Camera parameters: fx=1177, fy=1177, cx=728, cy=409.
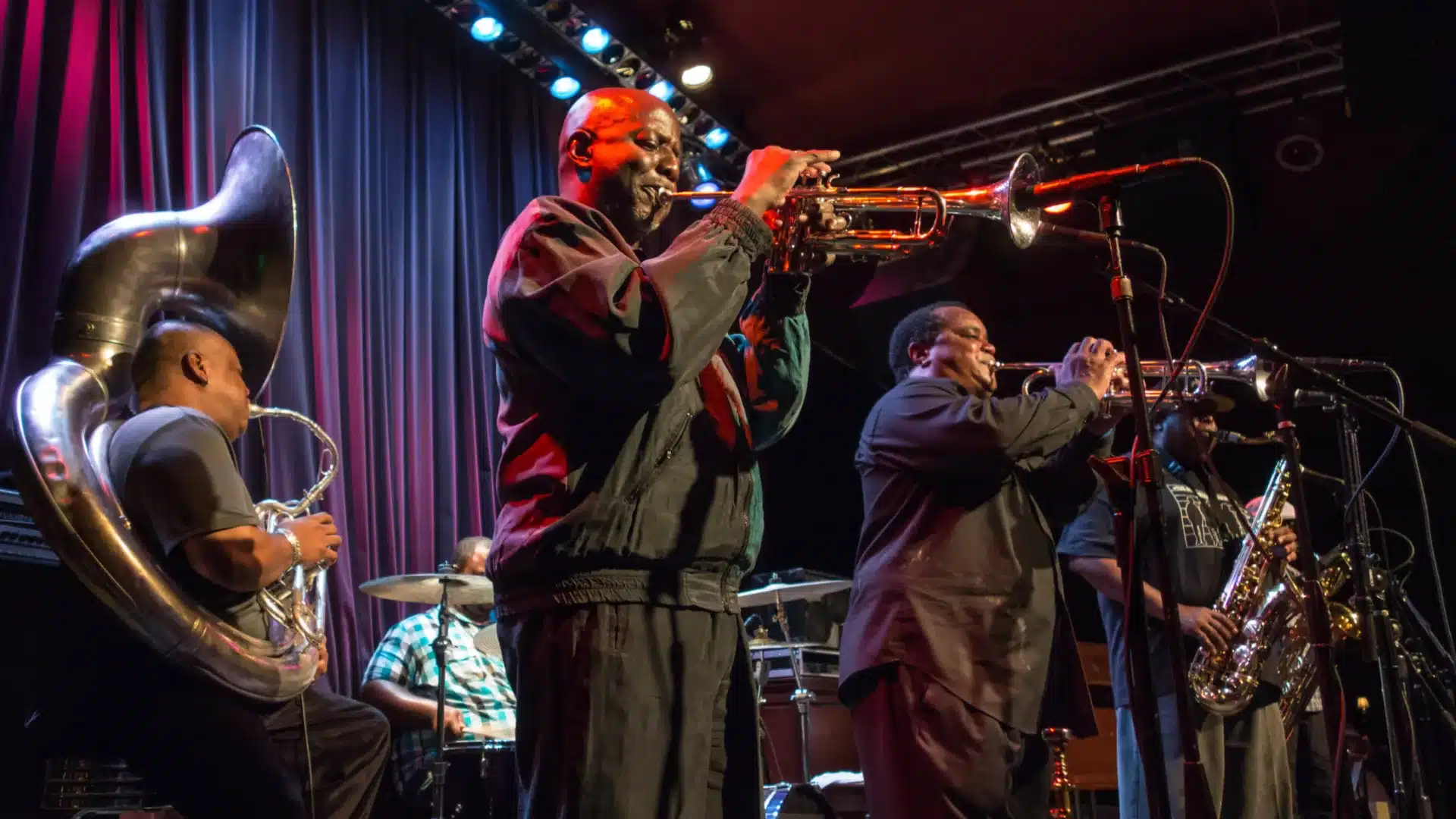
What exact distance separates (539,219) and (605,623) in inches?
30.1

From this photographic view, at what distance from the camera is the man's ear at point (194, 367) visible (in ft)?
11.1

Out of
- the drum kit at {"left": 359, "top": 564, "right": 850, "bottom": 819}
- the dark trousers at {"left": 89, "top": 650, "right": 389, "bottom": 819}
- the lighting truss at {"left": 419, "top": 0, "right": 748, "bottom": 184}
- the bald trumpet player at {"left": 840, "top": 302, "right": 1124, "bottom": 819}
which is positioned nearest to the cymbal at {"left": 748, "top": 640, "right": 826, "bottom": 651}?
the drum kit at {"left": 359, "top": 564, "right": 850, "bottom": 819}

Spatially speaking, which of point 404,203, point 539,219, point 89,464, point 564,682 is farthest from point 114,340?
point 404,203

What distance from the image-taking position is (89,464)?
2.98 meters

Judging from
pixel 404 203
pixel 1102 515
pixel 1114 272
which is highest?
pixel 404 203

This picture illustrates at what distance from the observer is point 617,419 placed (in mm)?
2113

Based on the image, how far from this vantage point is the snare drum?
5.25 meters

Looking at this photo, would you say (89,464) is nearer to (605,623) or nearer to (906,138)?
(605,623)

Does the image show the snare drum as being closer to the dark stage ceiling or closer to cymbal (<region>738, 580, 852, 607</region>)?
cymbal (<region>738, 580, 852, 607</region>)

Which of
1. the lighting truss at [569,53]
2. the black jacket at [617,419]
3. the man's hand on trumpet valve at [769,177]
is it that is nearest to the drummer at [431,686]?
the lighting truss at [569,53]

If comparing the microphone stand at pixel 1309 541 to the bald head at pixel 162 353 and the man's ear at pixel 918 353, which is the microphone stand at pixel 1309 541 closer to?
the man's ear at pixel 918 353

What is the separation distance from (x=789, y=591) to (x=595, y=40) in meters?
3.42

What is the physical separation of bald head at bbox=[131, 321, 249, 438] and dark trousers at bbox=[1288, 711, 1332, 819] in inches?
168

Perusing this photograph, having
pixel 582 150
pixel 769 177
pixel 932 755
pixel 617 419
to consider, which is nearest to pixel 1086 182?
pixel 769 177
